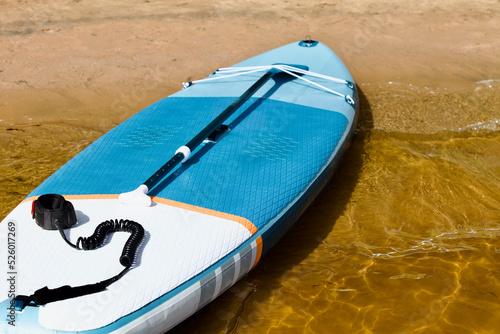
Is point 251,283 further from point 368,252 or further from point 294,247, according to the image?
point 368,252

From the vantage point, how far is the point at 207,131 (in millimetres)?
3564

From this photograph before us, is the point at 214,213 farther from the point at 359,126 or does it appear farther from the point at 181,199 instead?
the point at 359,126

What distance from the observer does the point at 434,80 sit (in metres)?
6.07

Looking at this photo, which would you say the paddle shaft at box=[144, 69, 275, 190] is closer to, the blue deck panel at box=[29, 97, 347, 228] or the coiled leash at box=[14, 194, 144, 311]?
the blue deck panel at box=[29, 97, 347, 228]

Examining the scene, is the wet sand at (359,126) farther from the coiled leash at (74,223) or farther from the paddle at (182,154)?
the paddle at (182,154)

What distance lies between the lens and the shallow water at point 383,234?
2969 millimetres

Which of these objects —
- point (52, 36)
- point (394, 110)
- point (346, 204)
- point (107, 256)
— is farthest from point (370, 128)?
point (52, 36)

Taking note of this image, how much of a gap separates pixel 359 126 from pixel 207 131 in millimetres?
2069

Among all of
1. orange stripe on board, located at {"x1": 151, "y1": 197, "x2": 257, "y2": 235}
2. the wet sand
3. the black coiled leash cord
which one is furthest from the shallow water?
the black coiled leash cord

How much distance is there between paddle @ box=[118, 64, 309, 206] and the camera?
2.87 meters

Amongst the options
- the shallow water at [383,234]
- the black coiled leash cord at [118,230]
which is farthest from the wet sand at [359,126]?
the black coiled leash cord at [118,230]

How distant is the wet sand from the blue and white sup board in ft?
1.37

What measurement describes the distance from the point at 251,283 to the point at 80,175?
132 cm

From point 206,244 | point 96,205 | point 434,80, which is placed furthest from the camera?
point 434,80
